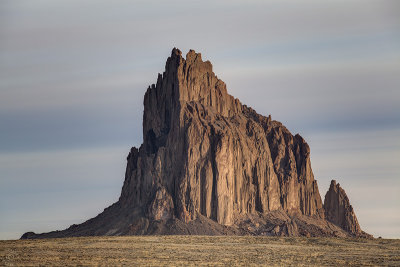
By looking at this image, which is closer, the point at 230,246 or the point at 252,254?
the point at 252,254

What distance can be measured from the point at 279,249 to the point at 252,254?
11.7 metres

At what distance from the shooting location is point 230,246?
197 meters

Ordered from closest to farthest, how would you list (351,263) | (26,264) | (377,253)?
(26,264) → (351,263) → (377,253)

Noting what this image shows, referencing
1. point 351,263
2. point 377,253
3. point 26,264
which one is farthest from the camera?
point 377,253

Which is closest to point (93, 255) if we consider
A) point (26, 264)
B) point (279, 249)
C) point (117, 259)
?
point (117, 259)

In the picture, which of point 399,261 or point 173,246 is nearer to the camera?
point 399,261

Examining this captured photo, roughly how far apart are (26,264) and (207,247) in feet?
141

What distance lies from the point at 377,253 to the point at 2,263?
63.9m

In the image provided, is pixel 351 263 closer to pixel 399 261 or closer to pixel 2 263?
pixel 399 261

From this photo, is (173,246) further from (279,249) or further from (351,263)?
(351,263)

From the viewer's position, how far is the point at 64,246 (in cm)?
19438

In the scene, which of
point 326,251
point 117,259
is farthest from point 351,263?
point 117,259

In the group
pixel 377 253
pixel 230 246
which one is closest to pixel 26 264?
pixel 230 246

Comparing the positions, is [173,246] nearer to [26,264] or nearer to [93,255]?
[93,255]
